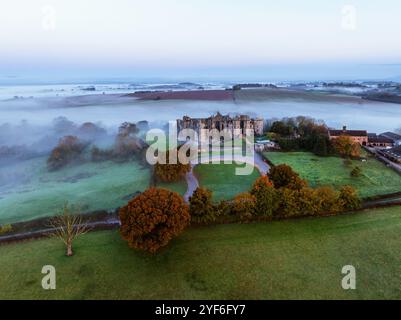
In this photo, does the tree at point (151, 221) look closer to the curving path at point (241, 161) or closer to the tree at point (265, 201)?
the tree at point (265, 201)

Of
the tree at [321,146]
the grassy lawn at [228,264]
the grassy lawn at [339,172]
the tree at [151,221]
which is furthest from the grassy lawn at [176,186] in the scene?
the tree at [321,146]

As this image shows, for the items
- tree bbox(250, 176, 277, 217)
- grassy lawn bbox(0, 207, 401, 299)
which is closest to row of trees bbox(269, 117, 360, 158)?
grassy lawn bbox(0, 207, 401, 299)

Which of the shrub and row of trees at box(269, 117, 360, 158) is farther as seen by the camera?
row of trees at box(269, 117, 360, 158)

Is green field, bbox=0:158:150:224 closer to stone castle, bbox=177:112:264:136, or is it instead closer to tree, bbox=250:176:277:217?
tree, bbox=250:176:277:217

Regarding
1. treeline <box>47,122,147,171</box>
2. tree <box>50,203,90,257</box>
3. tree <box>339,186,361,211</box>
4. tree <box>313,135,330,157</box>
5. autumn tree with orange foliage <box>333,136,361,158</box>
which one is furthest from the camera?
tree <box>313,135,330,157</box>

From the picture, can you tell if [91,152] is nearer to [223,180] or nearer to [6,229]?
[223,180]
